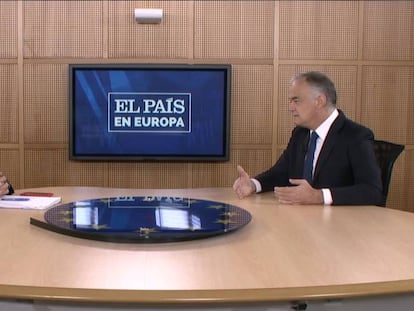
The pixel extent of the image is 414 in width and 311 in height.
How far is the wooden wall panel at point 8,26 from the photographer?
4738mm

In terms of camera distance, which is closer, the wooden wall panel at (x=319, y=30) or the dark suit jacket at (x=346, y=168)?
the dark suit jacket at (x=346, y=168)

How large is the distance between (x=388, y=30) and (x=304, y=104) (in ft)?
7.10

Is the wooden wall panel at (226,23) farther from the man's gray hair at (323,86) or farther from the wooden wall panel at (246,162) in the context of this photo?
the man's gray hair at (323,86)

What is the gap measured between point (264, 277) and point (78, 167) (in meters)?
3.72

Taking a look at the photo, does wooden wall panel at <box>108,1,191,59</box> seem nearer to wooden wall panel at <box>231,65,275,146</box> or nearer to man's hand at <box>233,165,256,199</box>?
wooden wall panel at <box>231,65,275,146</box>

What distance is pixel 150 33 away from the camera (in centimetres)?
477

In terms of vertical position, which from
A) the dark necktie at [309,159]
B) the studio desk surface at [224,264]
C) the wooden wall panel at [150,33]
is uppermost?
the wooden wall panel at [150,33]

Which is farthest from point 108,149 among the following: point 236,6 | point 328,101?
point 328,101

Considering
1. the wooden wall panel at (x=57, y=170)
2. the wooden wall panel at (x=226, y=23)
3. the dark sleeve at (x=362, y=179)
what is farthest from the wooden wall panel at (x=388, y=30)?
the wooden wall panel at (x=57, y=170)

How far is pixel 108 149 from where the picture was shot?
4.80m

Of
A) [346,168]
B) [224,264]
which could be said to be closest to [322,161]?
[346,168]

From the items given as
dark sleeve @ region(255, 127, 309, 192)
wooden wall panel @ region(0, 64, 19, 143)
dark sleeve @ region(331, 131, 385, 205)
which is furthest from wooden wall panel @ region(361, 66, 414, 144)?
wooden wall panel @ region(0, 64, 19, 143)

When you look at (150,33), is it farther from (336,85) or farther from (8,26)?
(336,85)

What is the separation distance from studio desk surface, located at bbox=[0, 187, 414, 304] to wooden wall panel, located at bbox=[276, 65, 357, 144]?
2716 mm
